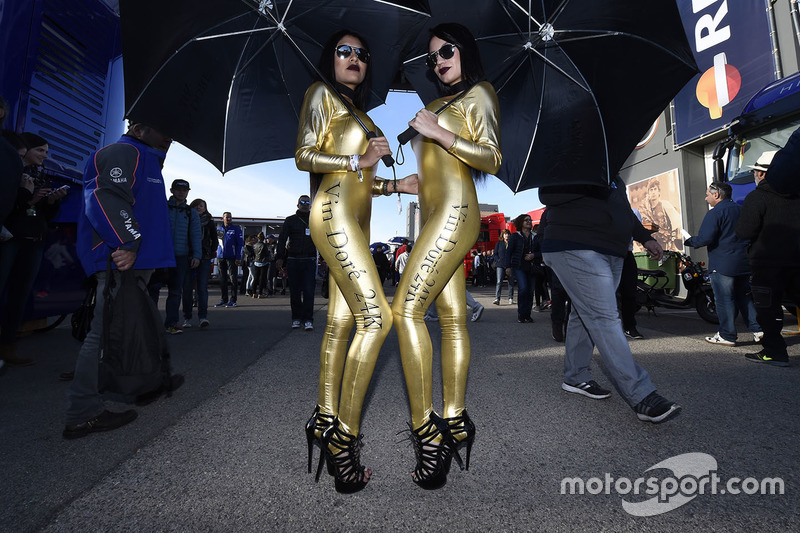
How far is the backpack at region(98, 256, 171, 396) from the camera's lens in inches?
89.6

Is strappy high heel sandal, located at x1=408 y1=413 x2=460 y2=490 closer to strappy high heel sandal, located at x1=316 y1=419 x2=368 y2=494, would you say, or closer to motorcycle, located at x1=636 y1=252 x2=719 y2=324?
strappy high heel sandal, located at x1=316 y1=419 x2=368 y2=494

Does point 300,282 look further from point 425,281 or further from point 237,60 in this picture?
point 425,281

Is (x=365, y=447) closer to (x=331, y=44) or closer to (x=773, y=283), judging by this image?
(x=331, y=44)

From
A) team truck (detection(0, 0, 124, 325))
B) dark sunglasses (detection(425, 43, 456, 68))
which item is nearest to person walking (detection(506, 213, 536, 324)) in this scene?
dark sunglasses (detection(425, 43, 456, 68))

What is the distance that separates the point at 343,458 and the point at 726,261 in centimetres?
546

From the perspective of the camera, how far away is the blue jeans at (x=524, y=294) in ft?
23.7

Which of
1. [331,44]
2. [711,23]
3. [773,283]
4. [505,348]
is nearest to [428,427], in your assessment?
[331,44]

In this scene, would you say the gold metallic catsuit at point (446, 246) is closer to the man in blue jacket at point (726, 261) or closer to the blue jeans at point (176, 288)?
→ the man in blue jacket at point (726, 261)

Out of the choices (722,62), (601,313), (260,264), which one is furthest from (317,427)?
(722,62)

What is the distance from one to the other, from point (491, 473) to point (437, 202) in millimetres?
1283

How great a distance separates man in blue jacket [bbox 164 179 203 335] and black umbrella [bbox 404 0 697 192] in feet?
15.3

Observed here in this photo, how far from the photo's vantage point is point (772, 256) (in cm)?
383

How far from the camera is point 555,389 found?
124 inches

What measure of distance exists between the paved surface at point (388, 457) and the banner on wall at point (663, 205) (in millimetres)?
10524
